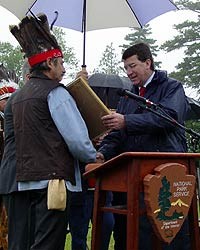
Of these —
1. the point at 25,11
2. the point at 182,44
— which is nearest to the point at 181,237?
the point at 25,11

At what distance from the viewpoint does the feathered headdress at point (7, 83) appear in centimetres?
454

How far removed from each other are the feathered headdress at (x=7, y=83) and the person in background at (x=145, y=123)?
3.26 ft

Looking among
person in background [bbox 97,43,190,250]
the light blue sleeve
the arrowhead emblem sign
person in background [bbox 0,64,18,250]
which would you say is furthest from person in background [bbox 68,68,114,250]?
the arrowhead emblem sign

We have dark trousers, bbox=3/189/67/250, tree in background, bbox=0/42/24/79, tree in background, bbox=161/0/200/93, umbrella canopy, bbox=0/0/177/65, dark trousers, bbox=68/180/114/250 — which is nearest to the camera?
dark trousers, bbox=3/189/67/250

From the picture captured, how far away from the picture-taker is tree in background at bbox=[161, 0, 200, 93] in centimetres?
3238

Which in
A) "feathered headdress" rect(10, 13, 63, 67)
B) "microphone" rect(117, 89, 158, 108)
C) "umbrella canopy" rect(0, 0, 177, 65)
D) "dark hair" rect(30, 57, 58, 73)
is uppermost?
"umbrella canopy" rect(0, 0, 177, 65)

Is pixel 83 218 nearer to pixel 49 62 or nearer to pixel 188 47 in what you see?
pixel 49 62

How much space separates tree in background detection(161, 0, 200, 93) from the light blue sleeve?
1160 inches

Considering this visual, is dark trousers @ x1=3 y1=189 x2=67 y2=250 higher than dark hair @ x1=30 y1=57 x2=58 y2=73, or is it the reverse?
dark hair @ x1=30 y1=57 x2=58 y2=73

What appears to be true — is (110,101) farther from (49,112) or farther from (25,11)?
(49,112)

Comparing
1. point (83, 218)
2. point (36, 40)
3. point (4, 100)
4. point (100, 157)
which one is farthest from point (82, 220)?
point (36, 40)

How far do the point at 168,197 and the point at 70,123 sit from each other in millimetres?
740

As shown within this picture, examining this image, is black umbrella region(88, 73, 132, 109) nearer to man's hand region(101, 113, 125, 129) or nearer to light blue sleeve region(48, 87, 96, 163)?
man's hand region(101, 113, 125, 129)

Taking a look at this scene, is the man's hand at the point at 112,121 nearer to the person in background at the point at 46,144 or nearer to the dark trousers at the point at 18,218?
Result: the person in background at the point at 46,144
